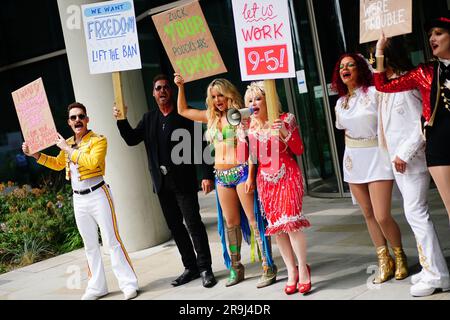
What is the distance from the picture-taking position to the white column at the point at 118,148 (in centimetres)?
727

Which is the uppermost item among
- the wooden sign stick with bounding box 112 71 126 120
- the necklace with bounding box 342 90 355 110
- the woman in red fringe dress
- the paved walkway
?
the wooden sign stick with bounding box 112 71 126 120

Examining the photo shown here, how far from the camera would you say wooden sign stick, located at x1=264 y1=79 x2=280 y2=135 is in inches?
170

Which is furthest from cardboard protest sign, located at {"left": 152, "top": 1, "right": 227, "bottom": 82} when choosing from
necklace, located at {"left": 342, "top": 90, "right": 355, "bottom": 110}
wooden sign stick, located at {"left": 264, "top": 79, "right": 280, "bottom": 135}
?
necklace, located at {"left": 342, "top": 90, "right": 355, "bottom": 110}

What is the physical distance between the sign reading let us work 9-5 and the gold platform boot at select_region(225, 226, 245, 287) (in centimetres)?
163

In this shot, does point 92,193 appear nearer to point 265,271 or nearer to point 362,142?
point 265,271

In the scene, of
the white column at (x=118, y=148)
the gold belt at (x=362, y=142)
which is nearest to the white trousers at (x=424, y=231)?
the gold belt at (x=362, y=142)

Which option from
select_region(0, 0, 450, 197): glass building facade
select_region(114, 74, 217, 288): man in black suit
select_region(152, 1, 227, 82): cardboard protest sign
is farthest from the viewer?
select_region(0, 0, 450, 197): glass building facade

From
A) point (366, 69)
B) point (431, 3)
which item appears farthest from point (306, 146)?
point (366, 69)

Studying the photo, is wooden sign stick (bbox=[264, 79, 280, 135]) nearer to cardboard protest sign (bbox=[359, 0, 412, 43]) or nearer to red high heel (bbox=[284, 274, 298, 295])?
cardboard protest sign (bbox=[359, 0, 412, 43])

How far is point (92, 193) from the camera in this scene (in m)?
5.06

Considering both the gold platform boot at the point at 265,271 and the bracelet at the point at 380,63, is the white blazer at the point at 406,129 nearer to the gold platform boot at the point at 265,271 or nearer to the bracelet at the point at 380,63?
the bracelet at the point at 380,63

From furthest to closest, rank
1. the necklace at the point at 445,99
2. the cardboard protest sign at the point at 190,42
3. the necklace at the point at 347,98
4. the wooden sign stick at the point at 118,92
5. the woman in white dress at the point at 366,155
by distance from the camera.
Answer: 1. the wooden sign stick at the point at 118,92
2. the cardboard protest sign at the point at 190,42
3. the necklace at the point at 347,98
4. the woman in white dress at the point at 366,155
5. the necklace at the point at 445,99

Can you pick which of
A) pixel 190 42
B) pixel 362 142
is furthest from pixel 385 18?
pixel 190 42

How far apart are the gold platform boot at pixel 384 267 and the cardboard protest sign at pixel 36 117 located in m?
2.85
